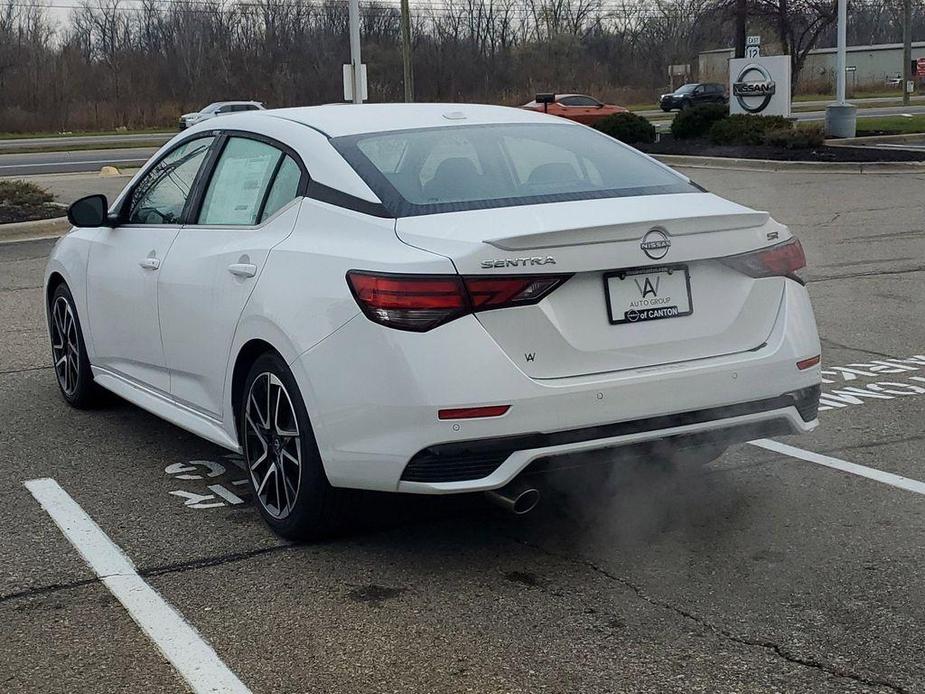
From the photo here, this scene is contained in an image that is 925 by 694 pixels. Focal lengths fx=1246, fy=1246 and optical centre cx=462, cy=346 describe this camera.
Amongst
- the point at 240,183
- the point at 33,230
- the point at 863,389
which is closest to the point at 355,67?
the point at 33,230

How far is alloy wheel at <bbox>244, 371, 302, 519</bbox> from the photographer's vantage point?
15.0ft

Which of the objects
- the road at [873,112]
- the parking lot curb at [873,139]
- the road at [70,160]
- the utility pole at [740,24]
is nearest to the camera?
the parking lot curb at [873,139]

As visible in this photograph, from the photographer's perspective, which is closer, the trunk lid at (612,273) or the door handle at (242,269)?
the trunk lid at (612,273)

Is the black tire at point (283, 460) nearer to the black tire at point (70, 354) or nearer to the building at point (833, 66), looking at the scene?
the black tire at point (70, 354)

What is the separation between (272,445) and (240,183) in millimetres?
1212

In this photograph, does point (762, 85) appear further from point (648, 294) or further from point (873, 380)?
point (648, 294)

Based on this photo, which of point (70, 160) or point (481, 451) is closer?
point (481, 451)

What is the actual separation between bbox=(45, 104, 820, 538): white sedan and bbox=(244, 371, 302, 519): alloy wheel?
1 centimetres

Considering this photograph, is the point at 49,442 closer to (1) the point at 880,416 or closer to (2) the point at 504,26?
(1) the point at 880,416

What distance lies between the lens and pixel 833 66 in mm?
78750

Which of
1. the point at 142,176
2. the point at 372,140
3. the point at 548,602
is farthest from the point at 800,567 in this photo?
the point at 142,176

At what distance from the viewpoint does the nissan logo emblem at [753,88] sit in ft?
95.9

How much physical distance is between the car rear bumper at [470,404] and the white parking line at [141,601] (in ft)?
2.44

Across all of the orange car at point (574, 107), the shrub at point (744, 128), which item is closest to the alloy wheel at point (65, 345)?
the shrub at point (744, 128)
